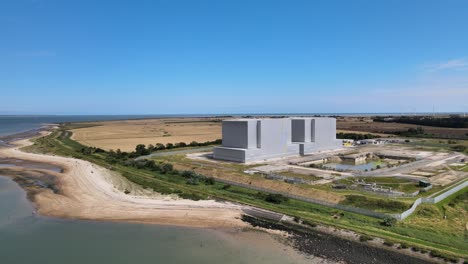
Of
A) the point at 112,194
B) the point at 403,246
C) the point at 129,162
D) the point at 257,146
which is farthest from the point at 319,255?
the point at 129,162

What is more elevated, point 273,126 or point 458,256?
point 273,126

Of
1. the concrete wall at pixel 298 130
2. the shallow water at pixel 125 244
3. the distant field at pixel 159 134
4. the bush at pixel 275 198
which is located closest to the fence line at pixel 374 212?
the bush at pixel 275 198

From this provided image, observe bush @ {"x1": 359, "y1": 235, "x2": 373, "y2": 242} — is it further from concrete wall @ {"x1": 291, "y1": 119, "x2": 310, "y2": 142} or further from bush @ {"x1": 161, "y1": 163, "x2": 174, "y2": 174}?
concrete wall @ {"x1": 291, "y1": 119, "x2": 310, "y2": 142}

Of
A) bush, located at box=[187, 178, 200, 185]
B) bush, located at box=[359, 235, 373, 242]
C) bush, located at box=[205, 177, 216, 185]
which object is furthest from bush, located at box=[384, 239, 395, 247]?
bush, located at box=[187, 178, 200, 185]

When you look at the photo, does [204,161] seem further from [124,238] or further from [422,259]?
[422,259]

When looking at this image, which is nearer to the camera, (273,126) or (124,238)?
(124,238)

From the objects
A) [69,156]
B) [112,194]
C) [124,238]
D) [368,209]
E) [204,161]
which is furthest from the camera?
[69,156]

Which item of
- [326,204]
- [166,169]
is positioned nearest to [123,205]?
[166,169]
